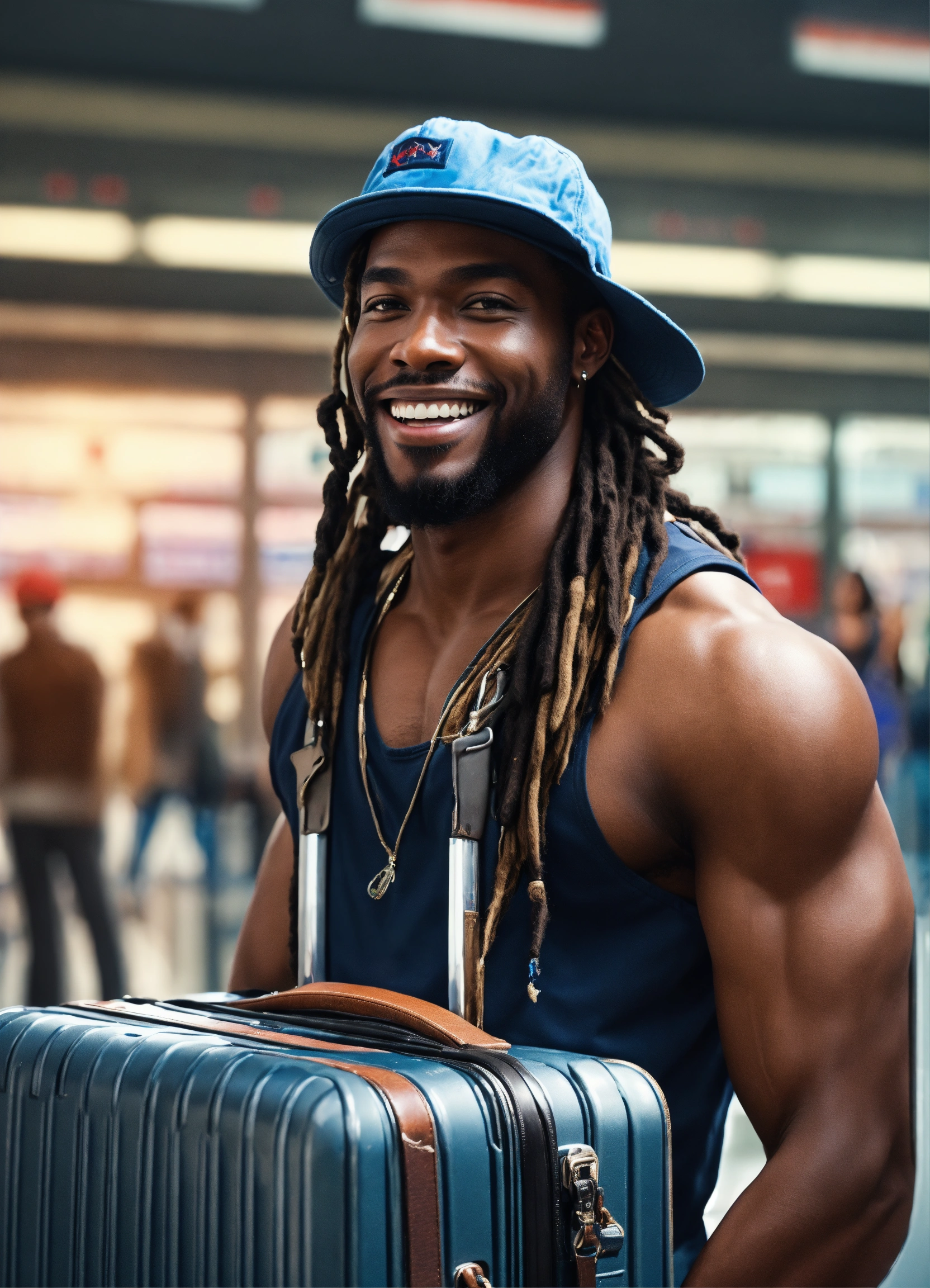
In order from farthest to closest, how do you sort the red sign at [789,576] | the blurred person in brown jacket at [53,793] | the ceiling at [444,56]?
1. the red sign at [789,576]
2. the ceiling at [444,56]
3. the blurred person in brown jacket at [53,793]

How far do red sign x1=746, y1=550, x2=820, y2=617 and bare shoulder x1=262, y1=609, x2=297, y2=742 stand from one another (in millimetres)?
3679

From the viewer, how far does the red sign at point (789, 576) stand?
5.24 m

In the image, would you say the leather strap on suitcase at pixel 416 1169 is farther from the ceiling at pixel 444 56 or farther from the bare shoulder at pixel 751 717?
the ceiling at pixel 444 56

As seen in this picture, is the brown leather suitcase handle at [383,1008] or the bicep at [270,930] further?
the bicep at [270,930]

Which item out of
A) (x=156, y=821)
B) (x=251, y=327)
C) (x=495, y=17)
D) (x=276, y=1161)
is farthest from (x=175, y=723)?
(x=276, y=1161)

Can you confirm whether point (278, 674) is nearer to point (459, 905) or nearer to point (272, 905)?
point (272, 905)

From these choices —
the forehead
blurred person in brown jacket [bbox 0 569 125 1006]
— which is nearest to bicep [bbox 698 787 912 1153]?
the forehead

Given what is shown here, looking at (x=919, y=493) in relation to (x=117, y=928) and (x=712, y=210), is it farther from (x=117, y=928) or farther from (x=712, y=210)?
(x=117, y=928)

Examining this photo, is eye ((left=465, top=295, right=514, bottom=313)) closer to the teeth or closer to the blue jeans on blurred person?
the teeth

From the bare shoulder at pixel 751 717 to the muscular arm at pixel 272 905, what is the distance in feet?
1.84

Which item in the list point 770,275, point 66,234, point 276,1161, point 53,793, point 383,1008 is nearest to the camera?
point 276,1161

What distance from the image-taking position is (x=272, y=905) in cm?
177

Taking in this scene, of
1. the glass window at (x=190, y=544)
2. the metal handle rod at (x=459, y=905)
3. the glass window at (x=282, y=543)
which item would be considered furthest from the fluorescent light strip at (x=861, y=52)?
the metal handle rod at (x=459, y=905)

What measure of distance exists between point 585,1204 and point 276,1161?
0.25m
